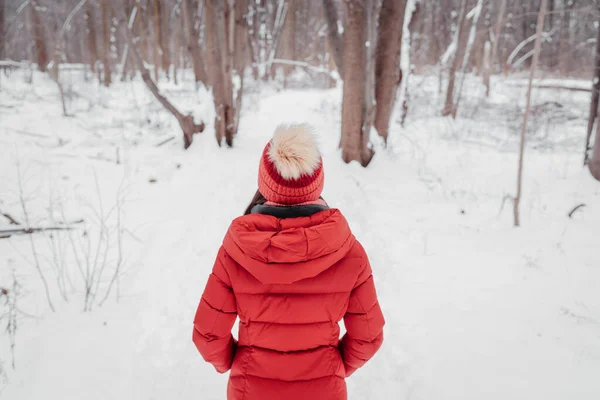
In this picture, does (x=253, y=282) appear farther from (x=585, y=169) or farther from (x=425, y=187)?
(x=585, y=169)

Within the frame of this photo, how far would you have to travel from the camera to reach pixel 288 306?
1299 millimetres

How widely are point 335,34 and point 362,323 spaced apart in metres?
6.72

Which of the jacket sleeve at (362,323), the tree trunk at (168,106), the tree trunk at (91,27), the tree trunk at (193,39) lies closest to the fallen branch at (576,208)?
the jacket sleeve at (362,323)

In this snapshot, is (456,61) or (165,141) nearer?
(165,141)

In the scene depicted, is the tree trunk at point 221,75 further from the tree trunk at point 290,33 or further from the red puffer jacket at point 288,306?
the tree trunk at point 290,33

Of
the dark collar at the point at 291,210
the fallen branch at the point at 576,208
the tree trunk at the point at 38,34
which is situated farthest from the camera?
the tree trunk at the point at 38,34

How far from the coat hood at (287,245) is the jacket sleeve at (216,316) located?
0.13m

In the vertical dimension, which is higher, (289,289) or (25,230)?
(289,289)

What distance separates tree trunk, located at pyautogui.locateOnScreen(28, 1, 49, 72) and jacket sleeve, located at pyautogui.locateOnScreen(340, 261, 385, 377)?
16553mm

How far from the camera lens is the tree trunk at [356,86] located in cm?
592

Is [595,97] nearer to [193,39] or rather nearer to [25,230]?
[25,230]

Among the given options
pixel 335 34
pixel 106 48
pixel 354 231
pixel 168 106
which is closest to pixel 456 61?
pixel 335 34

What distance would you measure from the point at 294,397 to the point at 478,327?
2.17 m

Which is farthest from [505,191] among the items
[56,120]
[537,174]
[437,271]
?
[56,120]
